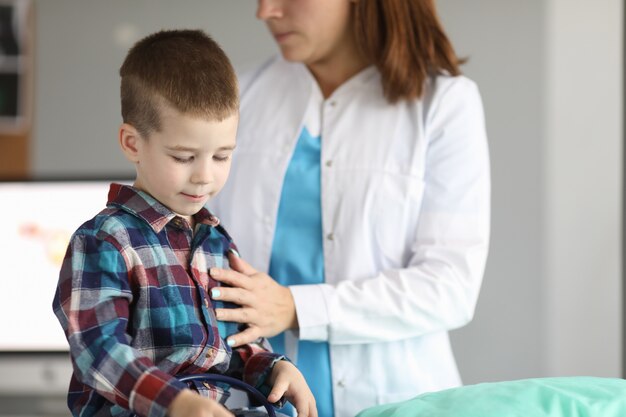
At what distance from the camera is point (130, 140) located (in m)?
1.17

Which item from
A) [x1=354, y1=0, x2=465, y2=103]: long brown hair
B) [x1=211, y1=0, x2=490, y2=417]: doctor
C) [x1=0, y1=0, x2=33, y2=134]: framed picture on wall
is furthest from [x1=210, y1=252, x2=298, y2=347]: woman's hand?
[x1=0, y1=0, x2=33, y2=134]: framed picture on wall

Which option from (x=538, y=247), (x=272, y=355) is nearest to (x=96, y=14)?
(x=538, y=247)

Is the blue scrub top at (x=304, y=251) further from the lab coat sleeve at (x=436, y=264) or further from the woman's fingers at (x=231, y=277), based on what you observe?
the woman's fingers at (x=231, y=277)

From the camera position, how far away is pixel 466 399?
3.96 feet

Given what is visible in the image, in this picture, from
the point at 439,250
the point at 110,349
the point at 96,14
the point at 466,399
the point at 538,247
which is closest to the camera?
the point at 110,349

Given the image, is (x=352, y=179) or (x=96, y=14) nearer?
(x=352, y=179)

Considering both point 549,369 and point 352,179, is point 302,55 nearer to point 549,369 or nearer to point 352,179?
point 352,179

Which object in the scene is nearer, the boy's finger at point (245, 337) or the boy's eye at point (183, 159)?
the boy's eye at point (183, 159)

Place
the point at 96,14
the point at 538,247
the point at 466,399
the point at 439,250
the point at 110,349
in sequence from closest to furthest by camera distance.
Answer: the point at 110,349 < the point at 466,399 < the point at 439,250 < the point at 538,247 < the point at 96,14

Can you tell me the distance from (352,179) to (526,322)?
157cm

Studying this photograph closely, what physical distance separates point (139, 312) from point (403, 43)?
811 millimetres

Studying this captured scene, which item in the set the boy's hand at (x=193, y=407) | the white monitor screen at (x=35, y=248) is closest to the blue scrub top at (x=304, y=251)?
the boy's hand at (x=193, y=407)

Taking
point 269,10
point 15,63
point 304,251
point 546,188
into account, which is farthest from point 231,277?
point 15,63

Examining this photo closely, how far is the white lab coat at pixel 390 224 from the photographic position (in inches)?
63.6
